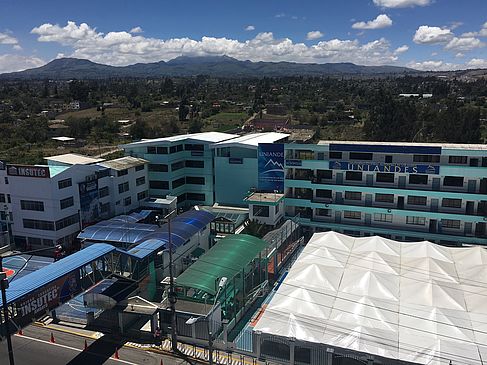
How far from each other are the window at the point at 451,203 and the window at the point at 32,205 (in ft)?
118

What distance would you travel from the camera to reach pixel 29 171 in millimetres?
36906

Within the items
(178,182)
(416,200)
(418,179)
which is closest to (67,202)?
(178,182)

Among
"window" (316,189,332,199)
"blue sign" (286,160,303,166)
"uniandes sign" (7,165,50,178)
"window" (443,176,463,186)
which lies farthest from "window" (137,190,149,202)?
"window" (443,176,463,186)

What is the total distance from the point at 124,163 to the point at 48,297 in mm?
24526

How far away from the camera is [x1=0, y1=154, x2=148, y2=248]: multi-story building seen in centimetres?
3684

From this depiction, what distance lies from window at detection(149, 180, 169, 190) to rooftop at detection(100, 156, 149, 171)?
8.69 feet

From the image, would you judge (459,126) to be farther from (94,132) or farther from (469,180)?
(94,132)

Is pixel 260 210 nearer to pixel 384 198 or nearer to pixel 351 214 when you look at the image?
pixel 351 214

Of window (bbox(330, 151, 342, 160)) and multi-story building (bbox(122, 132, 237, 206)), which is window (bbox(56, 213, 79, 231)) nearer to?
multi-story building (bbox(122, 132, 237, 206))

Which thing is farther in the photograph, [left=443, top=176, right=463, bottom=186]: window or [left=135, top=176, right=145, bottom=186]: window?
[left=135, top=176, right=145, bottom=186]: window

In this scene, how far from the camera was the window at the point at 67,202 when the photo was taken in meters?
37.5

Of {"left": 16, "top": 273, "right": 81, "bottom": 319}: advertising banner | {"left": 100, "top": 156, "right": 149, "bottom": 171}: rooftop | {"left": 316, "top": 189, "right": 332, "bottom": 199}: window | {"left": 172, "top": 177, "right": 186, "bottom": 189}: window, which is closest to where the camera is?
{"left": 16, "top": 273, "right": 81, "bottom": 319}: advertising banner

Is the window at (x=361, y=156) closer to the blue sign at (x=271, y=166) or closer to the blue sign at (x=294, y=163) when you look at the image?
the blue sign at (x=294, y=163)

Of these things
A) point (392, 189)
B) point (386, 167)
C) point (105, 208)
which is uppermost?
point (386, 167)
